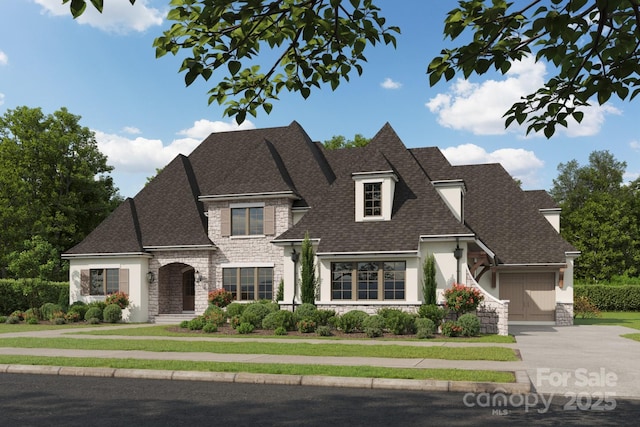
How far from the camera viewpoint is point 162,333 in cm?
2173

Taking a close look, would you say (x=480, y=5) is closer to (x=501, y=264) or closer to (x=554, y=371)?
(x=554, y=371)

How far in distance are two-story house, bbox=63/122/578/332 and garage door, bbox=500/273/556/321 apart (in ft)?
0.16

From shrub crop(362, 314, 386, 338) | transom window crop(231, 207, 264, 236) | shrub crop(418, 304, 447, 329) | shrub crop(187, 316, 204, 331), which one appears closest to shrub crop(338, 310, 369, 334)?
shrub crop(362, 314, 386, 338)

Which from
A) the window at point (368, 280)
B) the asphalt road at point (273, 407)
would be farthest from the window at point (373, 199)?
the asphalt road at point (273, 407)

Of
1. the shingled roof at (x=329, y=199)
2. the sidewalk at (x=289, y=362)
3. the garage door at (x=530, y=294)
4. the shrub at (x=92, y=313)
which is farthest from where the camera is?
the garage door at (x=530, y=294)

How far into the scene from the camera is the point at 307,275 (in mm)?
23859

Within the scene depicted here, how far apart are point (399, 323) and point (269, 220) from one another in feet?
34.7

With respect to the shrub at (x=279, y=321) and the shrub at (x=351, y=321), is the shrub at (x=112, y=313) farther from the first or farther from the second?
the shrub at (x=351, y=321)

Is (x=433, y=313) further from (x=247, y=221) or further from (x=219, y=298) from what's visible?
(x=247, y=221)

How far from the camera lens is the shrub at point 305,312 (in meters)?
21.5

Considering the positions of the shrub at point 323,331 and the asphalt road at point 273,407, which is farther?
the shrub at point 323,331

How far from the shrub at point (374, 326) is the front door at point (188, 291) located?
1365 cm

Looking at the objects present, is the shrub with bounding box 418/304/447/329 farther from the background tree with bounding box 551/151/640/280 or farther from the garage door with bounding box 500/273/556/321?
the background tree with bounding box 551/151/640/280

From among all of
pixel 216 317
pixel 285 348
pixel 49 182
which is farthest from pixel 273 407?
pixel 49 182
